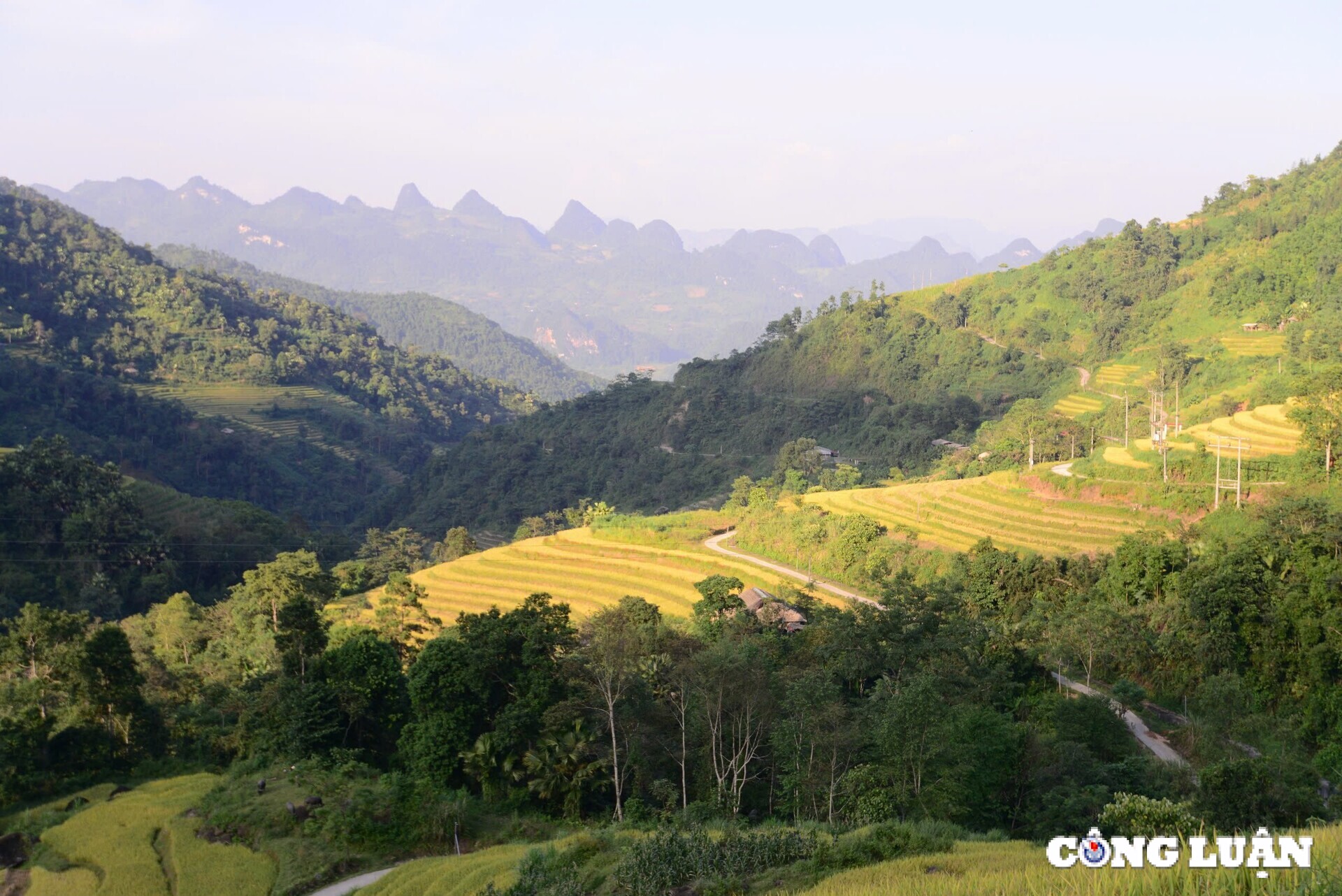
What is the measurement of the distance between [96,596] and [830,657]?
3286 centimetres

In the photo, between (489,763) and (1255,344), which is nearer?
(489,763)

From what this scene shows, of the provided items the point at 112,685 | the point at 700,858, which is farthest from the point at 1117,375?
the point at 700,858

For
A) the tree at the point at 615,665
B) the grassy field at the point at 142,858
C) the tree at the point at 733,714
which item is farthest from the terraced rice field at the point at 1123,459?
the grassy field at the point at 142,858

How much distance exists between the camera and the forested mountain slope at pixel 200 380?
68.5m

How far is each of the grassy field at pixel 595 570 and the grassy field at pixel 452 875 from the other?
16.5 m

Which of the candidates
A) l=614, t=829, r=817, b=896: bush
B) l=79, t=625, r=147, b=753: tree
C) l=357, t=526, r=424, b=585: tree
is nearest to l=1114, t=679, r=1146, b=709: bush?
l=614, t=829, r=817, b=896: bush

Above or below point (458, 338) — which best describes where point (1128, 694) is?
below

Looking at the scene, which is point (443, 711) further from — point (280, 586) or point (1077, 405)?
point (1077, 405)

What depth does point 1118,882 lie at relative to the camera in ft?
A: 15.4

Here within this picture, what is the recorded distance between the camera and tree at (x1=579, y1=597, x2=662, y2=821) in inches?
603

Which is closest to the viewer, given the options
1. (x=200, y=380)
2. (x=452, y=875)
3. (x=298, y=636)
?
(x=452, y=875)

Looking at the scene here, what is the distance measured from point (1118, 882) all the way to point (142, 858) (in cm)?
1469

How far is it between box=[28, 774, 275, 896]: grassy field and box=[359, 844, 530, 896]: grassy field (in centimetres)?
211

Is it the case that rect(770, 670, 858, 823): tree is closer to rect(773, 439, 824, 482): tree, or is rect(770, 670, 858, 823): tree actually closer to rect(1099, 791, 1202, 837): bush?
rect(1099, 791, 1202, 837): bush
